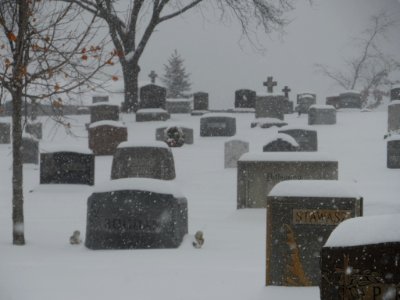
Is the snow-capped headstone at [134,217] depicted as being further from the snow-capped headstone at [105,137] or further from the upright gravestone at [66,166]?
the snow-capped headstone at [105,137]

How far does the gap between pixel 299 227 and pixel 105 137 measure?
15.2 metres

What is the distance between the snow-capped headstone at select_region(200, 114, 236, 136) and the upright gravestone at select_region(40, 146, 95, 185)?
33.2ft

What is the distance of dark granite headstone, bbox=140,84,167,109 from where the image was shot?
94.3 ft

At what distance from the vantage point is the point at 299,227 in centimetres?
588

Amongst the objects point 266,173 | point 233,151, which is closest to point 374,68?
point 233,151

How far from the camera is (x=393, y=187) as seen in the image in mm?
13656

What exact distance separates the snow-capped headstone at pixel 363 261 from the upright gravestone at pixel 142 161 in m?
11.0

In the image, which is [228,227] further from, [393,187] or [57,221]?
[393,187]

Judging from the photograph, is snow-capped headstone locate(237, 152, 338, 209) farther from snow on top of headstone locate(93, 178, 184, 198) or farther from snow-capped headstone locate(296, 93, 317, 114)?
snow-capped headstone locate(296, 93, 317, 114)

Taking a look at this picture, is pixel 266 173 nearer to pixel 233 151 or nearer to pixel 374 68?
pixel 233 151

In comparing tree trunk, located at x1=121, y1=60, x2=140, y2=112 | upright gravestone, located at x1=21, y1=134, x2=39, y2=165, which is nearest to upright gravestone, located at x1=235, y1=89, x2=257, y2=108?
tree trunk, located at x1=121, y1=60, x2=140, y2=112

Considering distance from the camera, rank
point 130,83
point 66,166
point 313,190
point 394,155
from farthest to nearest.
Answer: point 130,83 < point 394,155 < point 66,166 < point 313,190

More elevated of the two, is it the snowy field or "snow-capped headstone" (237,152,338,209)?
"snow-capped headstone" (237,152,338,209)

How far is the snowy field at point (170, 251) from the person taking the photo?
578 cm
